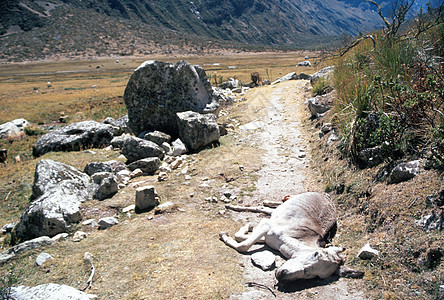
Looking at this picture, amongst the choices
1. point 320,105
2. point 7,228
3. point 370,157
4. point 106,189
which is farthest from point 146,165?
point 320,105

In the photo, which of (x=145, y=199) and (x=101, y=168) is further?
(x=101, y=168)

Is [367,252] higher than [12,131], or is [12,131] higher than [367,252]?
[367,252]

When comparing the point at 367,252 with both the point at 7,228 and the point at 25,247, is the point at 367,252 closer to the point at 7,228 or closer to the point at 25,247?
the point at 25,247

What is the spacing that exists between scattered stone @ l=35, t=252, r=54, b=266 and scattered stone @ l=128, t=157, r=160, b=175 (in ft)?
13.6

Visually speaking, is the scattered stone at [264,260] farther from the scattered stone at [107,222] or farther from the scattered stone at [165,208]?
the scattered stone at [107,222]

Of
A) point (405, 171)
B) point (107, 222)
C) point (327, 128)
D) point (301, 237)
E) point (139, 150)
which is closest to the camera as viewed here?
point (301, 237)

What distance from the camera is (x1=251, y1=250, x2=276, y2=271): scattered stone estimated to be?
13.9ft

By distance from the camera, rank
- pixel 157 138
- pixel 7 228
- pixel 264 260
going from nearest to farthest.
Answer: pixel 264 260, pixel 7 228, pixel 157 138

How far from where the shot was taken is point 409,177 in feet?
15.0

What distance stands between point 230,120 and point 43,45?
9997 centimetres

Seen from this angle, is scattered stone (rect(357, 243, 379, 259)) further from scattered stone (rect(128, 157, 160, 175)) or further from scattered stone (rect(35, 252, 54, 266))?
scattered stone (rect(128, 157, 160, 175))

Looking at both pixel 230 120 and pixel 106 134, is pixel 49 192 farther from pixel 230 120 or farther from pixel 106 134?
pixel 230 120

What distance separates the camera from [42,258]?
5012 millimetres

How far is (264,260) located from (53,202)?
16.3 feet
